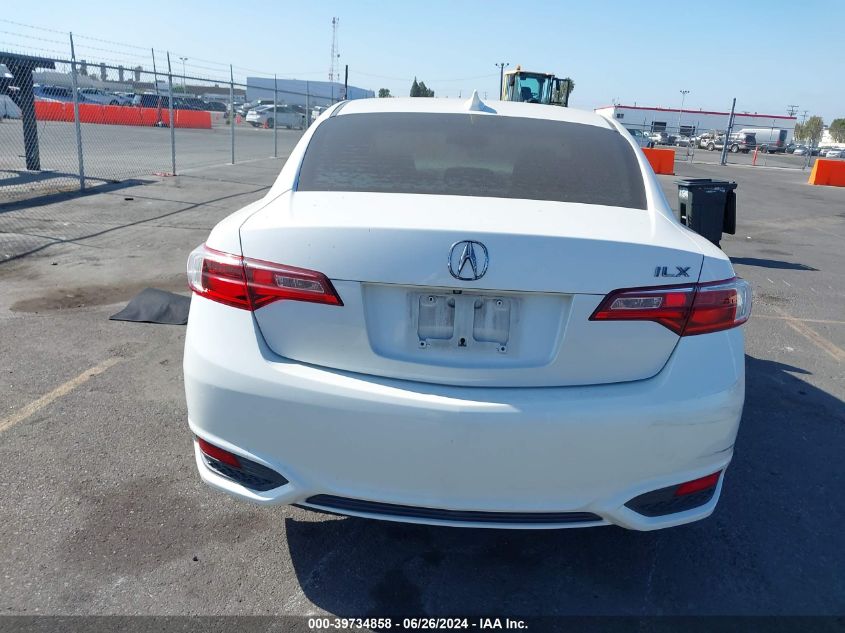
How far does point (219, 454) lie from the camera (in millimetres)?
2410

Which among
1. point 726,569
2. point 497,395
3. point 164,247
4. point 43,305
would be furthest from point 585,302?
point 164,247

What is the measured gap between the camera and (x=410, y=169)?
116 inches

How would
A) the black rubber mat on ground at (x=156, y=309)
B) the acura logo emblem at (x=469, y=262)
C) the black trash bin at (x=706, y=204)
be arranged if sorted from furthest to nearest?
the black trash bin at (x=706, y=204) → the black rubber mat on ground at (x=156, y=309) → the acura logo emblem at (x=469, y=262)

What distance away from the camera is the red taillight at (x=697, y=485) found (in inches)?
93.1

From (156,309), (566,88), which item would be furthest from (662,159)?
(156,309)

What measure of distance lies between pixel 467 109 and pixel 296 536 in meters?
2.16

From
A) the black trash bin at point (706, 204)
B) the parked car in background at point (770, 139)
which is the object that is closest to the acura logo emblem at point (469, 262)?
the black trash bin at point (706, 204)

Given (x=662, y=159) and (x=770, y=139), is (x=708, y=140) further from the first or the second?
(x=662, y=159)

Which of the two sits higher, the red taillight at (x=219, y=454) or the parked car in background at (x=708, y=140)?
the parked car in background at (x=708, y=140)

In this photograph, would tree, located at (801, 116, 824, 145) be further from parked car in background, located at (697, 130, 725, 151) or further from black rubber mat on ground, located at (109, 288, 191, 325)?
black rubber mat on ground, located at (109, 288, 191, 325)

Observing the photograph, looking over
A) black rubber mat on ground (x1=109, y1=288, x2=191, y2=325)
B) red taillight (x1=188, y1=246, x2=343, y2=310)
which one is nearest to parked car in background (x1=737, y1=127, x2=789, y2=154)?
black rubber mat on ground (x1=109, y1=288, x2=191, y2=325)

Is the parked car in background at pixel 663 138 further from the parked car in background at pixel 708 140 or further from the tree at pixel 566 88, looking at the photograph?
the tree at pixel 566 88

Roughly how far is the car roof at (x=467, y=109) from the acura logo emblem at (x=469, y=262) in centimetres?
146

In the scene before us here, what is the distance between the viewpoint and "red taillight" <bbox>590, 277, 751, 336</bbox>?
2193 mm
